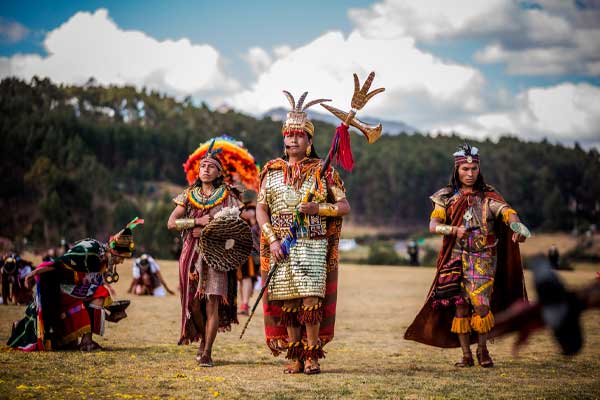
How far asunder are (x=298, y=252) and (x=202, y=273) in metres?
1.16

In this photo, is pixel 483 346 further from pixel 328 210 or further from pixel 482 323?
pixel 328 210

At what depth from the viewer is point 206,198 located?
305 inches

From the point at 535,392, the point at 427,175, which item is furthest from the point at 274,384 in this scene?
the point at 427,175

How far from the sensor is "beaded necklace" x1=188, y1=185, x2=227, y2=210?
7.70 metres

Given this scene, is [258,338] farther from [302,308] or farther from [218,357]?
[302,308]

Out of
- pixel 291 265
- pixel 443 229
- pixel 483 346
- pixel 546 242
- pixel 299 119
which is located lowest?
pixel 483 346

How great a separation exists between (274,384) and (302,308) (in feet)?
2.76

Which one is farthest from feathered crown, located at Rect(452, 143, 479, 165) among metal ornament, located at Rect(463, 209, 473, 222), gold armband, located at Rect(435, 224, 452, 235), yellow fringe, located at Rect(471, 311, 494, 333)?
yellow fringe, located at Rect(471, 311, 494, 333)

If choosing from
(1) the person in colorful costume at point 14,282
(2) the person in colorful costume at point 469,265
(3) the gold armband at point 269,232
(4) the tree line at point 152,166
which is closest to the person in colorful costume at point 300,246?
(3) the gold armband at point 269,232

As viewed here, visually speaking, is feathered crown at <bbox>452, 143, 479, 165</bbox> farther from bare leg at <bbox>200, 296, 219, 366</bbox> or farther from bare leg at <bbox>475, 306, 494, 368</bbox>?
bare leg at <bbox>200, 296, 219, 366</bbox>

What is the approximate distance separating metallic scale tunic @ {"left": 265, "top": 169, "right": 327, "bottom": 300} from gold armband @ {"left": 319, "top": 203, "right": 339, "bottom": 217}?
0.11 meters

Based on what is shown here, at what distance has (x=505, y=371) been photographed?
7199mm

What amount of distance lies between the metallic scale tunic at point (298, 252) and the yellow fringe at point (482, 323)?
5.42 feet

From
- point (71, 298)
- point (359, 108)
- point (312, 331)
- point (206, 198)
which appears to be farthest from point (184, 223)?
point (359, 108)
